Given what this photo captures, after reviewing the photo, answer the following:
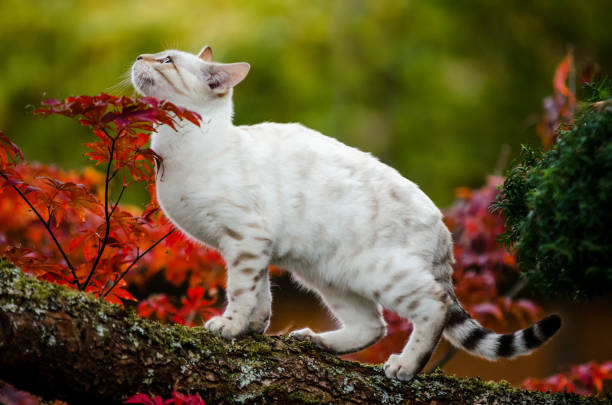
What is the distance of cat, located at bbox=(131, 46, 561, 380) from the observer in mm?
2381

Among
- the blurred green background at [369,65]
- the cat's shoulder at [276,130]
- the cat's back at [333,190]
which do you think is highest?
the cat's shoulder at [276,130]

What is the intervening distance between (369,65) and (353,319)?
6325 millimetres

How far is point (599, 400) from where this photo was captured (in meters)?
2.24

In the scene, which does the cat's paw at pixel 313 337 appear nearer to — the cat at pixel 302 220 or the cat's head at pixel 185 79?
the cat at pixel 302 220

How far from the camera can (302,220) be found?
2471 millimetres

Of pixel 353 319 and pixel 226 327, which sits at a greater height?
pixel 226 327

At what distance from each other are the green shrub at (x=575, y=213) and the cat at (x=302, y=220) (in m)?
0.44

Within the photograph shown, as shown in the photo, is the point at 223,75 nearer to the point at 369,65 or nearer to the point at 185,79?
the point at 185,79

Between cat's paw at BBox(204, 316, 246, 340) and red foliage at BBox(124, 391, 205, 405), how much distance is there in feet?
1.24

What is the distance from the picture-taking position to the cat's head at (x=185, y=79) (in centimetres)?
255

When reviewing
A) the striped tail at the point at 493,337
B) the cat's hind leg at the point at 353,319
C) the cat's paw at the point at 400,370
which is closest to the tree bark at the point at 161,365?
the cat's paw at the point at 400,370

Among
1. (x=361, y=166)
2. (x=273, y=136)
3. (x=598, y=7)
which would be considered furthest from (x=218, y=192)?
(x=598, y=7)

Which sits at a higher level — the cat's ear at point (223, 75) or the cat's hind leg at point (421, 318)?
the cat's ear at point (223, 75)

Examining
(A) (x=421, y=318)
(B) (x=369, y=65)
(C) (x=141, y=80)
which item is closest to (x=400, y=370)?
(A) (x=421, y=318)
